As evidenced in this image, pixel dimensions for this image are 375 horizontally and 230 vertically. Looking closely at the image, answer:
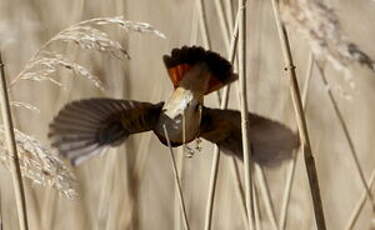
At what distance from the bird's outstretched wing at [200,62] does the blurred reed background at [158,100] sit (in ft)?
1.58

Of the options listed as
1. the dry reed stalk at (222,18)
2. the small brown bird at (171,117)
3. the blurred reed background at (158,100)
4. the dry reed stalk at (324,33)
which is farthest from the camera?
the blurred reed background at (158,100)

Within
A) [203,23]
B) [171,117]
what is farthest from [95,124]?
[203,23]

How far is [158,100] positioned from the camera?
156 cm

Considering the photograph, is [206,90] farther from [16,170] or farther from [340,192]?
[340,192]

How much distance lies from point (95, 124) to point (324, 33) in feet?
0.82

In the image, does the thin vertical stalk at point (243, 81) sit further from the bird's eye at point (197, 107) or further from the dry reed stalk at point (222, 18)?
the dry reed stalk at point (222, 18)

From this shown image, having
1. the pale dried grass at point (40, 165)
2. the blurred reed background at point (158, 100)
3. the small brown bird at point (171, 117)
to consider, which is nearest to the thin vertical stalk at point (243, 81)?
the small brown bird at point (171, 117)

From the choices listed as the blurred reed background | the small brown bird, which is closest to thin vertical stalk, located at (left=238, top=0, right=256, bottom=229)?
the small brown bird

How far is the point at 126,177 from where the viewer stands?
62.1 inches

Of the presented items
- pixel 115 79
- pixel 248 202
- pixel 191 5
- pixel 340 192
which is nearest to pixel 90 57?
pixel 115 79

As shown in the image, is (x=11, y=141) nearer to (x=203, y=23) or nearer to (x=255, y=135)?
(x=255, y=135)

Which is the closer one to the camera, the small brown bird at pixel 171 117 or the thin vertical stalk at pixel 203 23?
the small brown bird at pixel 171 117

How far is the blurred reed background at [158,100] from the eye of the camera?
5.15 feet

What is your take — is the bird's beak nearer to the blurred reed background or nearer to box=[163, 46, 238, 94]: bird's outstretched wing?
box=[163, 46, 238, 94]: bird's outstretched wing
